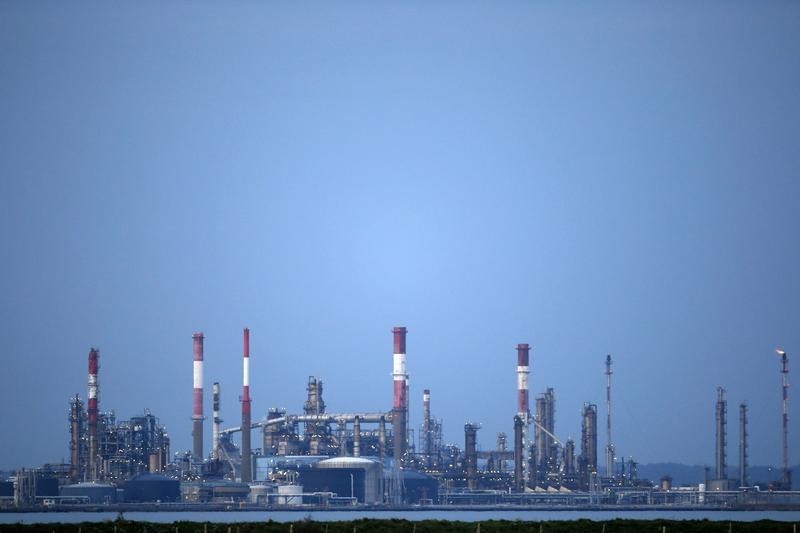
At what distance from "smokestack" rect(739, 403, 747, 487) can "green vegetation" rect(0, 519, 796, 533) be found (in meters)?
72.1

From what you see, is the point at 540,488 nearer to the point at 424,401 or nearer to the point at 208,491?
the point at 424,401

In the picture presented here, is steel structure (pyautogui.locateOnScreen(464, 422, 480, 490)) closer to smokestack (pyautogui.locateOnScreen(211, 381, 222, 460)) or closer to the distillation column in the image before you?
the distillation column

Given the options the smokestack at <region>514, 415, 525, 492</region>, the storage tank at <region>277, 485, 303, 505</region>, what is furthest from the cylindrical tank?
the smokestack at <region>514, 415, 525, 492</region>

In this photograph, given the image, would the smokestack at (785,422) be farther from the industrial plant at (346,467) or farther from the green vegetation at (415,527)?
the green vegetation at (415,527)

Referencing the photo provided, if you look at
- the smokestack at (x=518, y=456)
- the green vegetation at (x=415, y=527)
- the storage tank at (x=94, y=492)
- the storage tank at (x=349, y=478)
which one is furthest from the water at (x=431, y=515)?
the green vegetation at (x=415, y=527)

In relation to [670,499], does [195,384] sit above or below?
above

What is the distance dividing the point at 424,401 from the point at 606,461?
1889 centimetres

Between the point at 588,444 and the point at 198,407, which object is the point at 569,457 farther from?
the point at 198,407

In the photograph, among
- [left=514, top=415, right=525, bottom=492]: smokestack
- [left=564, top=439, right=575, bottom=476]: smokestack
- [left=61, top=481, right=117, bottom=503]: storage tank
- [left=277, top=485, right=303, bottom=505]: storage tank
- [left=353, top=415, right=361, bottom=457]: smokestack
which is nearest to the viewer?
[left=277, top=485, right=303, bottom=505]: storage tank

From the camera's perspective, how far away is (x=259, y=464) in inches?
5000

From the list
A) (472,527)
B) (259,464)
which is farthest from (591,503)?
(472,527)

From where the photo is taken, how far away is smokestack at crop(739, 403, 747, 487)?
126m

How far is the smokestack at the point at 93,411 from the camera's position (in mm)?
123750

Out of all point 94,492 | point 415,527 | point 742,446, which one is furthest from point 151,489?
point 415,527
